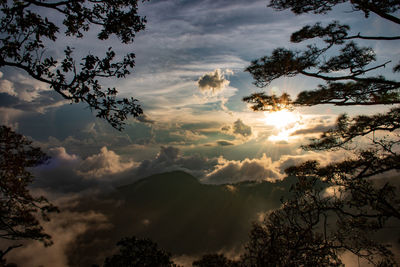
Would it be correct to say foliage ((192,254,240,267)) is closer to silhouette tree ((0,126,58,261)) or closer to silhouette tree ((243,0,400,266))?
silhouette tree ((243,0,400,266))

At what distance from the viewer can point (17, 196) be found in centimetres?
714

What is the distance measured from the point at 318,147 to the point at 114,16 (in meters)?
10.9

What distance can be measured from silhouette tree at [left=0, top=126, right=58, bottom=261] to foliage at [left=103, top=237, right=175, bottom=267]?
10.9 ft

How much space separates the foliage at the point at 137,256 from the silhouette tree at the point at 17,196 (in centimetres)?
332

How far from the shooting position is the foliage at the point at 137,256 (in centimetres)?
930

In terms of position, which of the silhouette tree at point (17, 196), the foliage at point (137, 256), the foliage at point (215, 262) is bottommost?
the foliage at point (215, 262)

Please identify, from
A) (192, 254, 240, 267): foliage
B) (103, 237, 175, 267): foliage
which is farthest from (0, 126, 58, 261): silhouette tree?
(192, 254, 240, 267): foliage

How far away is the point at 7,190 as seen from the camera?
6863 millimetres

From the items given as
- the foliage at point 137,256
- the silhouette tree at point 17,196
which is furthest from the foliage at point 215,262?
the silhouette tree at point 17,196

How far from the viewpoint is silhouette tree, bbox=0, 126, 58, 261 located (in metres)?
6.97

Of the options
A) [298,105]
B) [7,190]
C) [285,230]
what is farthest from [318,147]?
[7,190]

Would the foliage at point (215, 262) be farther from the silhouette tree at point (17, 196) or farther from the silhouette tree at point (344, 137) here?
the silhouette tree at point (17, 196)

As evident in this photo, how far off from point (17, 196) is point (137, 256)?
248 inches

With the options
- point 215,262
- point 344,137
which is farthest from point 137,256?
point 344,137
